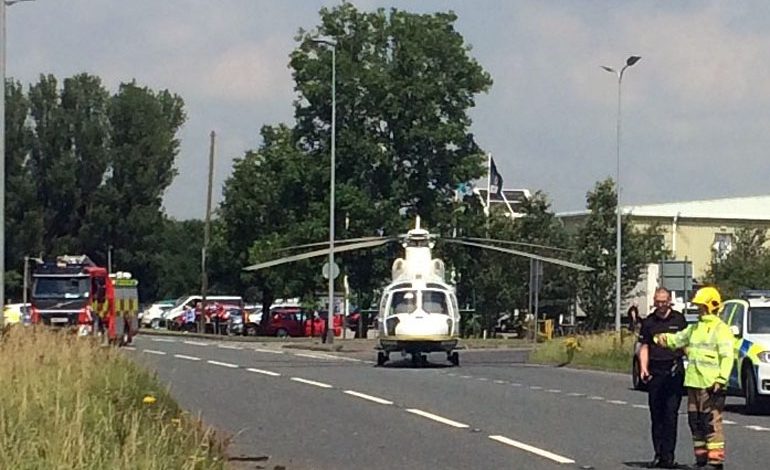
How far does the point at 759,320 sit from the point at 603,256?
4393 cm

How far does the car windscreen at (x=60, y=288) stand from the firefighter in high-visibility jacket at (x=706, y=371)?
107ft

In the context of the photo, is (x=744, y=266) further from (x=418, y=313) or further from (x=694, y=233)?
(x=418, y=313)

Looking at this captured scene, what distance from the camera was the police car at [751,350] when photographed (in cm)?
2341

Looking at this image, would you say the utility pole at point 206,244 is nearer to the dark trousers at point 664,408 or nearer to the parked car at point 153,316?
the parked car at point 153,316

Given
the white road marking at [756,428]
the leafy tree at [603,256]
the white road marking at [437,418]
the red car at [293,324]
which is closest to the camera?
the white road marking at [437,418]

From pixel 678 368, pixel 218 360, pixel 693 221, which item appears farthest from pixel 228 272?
pixel 678 368

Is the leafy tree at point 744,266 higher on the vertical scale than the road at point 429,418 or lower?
higher

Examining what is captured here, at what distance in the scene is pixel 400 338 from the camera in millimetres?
39344

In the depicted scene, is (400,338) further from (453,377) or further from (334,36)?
(334,36)

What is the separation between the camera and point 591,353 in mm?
41656

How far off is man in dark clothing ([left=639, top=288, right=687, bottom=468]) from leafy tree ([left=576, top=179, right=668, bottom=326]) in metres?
52.6

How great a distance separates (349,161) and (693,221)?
36.8m

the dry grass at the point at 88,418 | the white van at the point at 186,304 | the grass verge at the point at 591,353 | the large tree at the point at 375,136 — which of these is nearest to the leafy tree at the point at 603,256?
the large tree at the point at 375,136

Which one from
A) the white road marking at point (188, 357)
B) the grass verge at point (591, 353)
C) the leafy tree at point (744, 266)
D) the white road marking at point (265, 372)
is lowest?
the white road marking at point (265, 372)
